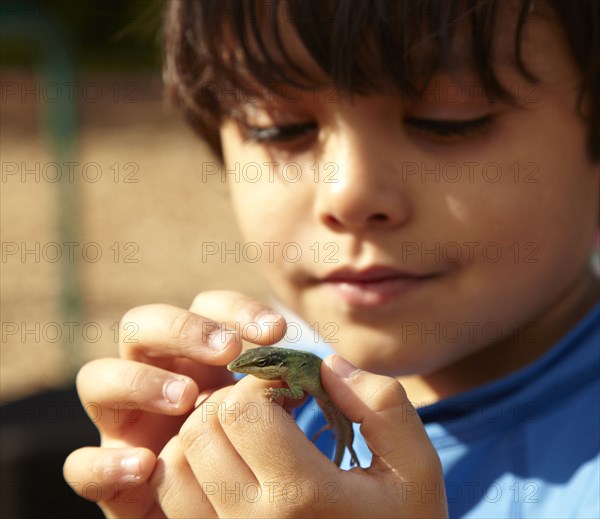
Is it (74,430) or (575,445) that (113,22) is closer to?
(74,430)

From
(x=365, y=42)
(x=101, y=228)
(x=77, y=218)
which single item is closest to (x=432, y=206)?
(x=365, y=42)

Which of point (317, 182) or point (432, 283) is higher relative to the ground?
point (317, 182)

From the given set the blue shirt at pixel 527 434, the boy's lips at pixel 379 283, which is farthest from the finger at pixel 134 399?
the blue shirt at pixel 527 434

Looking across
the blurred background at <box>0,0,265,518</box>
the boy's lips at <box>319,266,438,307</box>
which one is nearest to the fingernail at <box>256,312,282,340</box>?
the boy's lips at <box>319,266,438,307</box>

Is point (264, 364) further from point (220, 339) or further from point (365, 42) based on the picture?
point (365, 42)

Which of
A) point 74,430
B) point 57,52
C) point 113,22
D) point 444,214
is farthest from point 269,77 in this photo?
point 113,22

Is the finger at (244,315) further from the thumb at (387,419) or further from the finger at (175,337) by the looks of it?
the thumb at (387,419)

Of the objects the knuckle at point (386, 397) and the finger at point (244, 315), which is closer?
the knuckle at point (386, 397)
